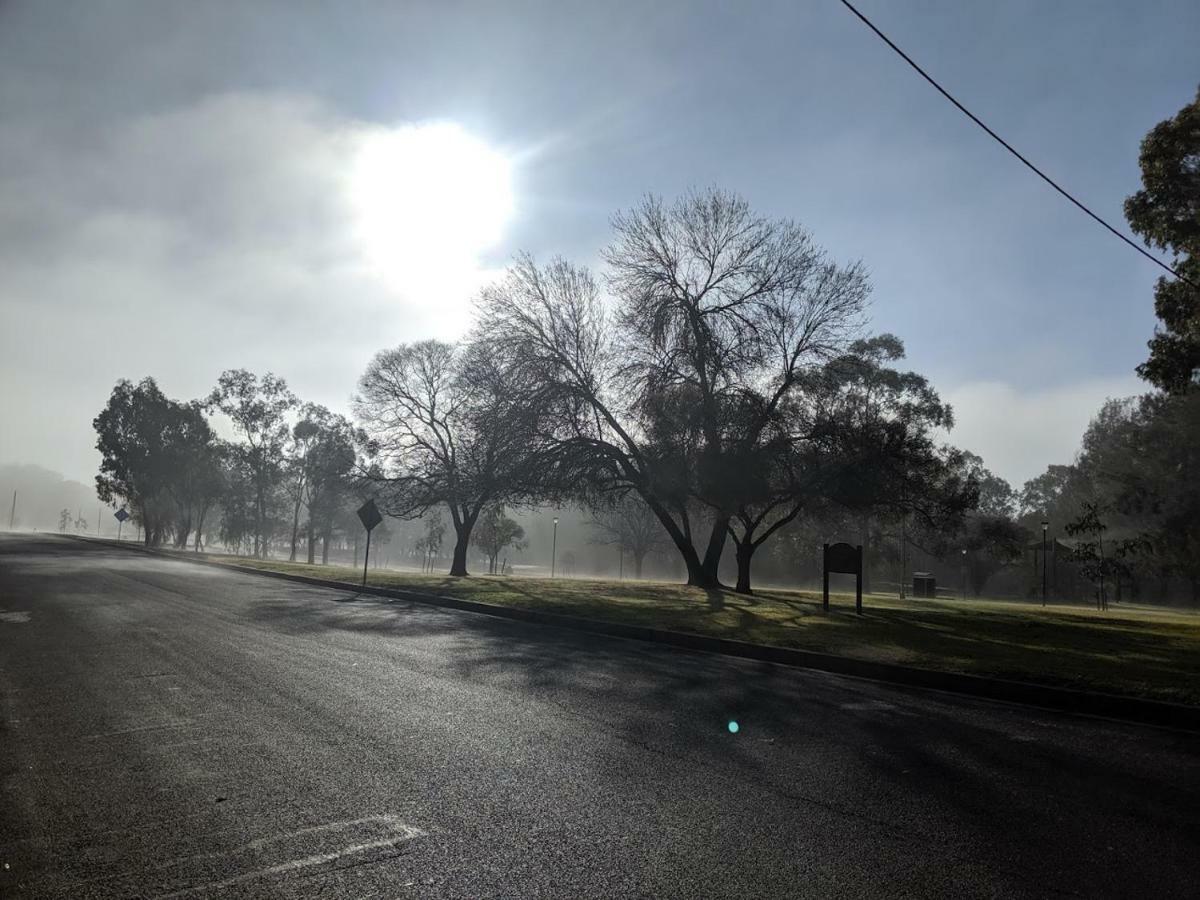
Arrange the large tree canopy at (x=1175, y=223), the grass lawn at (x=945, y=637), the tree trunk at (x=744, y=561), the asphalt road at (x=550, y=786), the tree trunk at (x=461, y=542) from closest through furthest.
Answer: the asphalt road at (x=550, y=786) < the grass lawn at (x=945, y=637) < the large tree canopy at (x=1175, y=223) < the tree trunk at (x=744, y=561) < the tree trunk at (x=461, y=542)

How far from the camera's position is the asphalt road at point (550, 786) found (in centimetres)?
342

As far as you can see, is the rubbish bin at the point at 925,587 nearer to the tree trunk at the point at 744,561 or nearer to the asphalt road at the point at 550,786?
the tree trunk at the point at 744,561

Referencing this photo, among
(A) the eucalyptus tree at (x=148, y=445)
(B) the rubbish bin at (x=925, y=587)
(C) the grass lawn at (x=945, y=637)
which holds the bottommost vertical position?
(B) the rubbish bin at (x=925, y=587)

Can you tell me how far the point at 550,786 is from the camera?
181 inches

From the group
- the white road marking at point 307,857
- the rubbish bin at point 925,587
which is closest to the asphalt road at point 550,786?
the white road marking at point 307,857

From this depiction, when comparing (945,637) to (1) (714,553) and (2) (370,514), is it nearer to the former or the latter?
(1) (714,553)

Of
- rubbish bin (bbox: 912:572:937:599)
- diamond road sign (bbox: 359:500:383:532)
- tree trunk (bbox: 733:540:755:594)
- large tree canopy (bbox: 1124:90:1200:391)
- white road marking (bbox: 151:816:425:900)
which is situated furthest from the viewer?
rubbish bin (bbox: 912:572:937:599)

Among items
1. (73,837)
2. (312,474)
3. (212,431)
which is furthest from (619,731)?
(212,431)

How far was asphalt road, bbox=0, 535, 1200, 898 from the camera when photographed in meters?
3.42

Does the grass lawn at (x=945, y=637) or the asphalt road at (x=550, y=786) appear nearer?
the asphalt road at (x=550, y=786)

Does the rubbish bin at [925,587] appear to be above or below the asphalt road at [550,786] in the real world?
below

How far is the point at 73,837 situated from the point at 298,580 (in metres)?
23.7

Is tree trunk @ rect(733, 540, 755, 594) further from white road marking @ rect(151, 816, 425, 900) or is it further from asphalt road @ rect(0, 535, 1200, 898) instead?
white road marking @ rect(151, 816, 425, 900)

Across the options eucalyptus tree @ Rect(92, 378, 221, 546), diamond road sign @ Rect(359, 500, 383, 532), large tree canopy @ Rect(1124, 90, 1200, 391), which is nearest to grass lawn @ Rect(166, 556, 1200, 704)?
diamond road sign @ Rect(359, 500, 383, 532)
